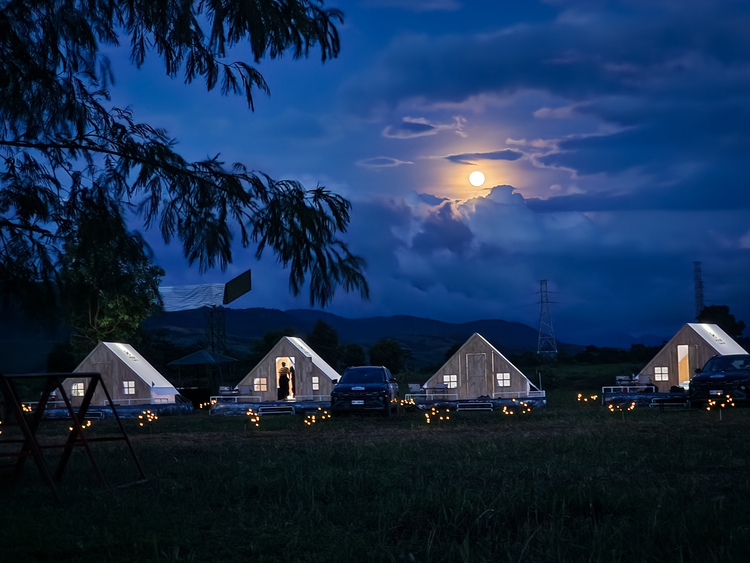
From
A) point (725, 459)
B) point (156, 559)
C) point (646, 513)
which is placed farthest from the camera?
point (725, 459)

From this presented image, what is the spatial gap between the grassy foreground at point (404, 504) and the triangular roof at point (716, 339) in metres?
17.9

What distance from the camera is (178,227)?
794 cm

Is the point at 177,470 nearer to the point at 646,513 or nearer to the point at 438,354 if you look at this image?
the point at 646,513

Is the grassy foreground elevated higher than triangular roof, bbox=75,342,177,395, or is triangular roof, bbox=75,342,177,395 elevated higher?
triangular roof, bbox=75,342,177,395

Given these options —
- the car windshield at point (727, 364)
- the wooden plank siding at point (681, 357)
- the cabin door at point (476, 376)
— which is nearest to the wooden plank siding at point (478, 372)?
the cabin door at point (476, 376)

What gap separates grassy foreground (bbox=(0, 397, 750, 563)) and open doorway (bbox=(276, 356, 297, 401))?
57.6 feet

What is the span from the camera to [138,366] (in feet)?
97.1

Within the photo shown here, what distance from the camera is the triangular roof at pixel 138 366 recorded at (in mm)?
29073

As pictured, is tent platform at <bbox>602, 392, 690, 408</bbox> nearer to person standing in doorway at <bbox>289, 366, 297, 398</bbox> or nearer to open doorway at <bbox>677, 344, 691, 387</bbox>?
open doorway at <bbox>677, 344, 691, 387</bbox>

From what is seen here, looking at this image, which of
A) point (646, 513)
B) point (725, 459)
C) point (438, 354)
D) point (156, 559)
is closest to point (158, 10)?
point (156, 559)

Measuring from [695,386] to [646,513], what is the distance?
16.8 m

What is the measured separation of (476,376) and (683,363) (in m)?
7.89

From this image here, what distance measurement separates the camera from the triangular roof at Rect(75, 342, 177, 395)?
29.1m

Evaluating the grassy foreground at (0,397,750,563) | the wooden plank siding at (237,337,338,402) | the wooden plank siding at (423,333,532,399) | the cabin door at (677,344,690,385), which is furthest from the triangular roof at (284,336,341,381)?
the grassy foreground at (0,397,750,563)
